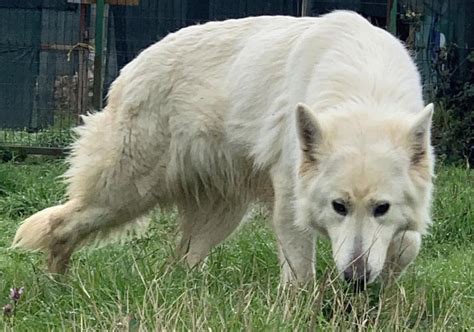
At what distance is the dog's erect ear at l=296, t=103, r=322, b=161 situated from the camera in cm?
473

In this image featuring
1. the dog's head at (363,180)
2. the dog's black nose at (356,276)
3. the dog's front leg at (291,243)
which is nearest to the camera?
the dog's black nose at (356,276)

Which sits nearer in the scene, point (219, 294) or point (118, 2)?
point (219, 294)

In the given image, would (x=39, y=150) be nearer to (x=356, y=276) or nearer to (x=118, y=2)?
(x=118, y=2)

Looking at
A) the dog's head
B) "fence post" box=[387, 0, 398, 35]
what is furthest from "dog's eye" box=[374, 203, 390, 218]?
"fence post" box=[387, 0, 398, 35]

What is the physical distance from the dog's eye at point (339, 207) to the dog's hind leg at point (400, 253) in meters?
0.36

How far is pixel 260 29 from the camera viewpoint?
5984 millimetres

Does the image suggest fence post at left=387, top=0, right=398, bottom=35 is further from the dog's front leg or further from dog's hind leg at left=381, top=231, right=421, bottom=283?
dog's hind leg at left=381, top=231, right=421, bottom=283

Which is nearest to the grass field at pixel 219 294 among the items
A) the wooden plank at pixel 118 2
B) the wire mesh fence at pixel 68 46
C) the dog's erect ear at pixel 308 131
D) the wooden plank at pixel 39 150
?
the dog's erect ear at pixel 308 131

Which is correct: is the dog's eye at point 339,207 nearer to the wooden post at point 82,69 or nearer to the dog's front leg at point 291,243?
the dog's front leg at point 291,243

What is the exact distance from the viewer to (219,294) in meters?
4.62

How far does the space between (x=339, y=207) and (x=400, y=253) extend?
1.61 feet

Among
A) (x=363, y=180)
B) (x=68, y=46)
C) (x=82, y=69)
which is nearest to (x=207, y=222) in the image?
(x=363, y=180)

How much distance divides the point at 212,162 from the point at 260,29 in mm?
801

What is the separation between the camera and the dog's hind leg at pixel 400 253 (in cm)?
489
